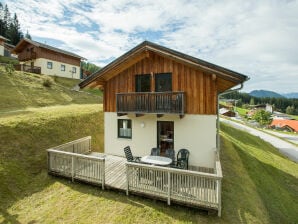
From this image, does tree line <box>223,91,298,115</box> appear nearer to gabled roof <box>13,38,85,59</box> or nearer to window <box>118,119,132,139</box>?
gabled roof <box>13,38,85,59</box>

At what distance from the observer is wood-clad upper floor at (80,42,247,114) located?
10188mm

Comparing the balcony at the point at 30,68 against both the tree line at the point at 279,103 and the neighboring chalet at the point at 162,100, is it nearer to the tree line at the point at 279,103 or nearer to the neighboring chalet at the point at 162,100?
the neighboring chalet at the point at 162,100

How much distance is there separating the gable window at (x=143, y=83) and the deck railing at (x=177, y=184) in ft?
17.4

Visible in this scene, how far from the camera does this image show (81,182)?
9477 millimetres

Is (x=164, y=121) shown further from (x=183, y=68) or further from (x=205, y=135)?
(x=183, y=68)

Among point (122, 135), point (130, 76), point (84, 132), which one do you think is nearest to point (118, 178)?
point (122, 135)

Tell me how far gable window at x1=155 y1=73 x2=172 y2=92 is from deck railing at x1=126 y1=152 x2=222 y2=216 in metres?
5.08

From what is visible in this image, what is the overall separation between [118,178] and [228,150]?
1057cm

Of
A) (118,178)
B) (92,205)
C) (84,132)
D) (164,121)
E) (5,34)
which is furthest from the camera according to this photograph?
(5,34)

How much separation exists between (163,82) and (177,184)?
19.8 feet

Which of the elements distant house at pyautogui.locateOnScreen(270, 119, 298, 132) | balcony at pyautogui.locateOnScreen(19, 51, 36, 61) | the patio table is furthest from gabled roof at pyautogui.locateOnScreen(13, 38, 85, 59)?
distant house at pyautogui.locateOnScreen(270, 119, 298, 132)

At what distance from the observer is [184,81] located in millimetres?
10953

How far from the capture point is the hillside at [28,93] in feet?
65.6

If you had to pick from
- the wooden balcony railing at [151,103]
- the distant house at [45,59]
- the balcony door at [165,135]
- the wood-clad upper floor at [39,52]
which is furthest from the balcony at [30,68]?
the balcony door at [165,135]
